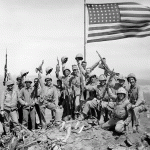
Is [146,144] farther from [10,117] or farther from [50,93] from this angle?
[10,117]

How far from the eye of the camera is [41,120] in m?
10.7

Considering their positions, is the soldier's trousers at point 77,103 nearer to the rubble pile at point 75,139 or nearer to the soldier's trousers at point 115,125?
the rubble pile at point 75,139

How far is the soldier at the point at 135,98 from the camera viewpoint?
8.80 metres

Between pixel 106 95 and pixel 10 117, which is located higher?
pixel 106 95

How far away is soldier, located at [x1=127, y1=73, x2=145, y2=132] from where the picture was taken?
28.9 ft

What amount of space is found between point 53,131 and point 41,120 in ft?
5.46

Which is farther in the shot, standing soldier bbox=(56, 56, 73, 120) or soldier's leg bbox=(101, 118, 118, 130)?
standing soldier bbox=(56, 56, 73, 120)

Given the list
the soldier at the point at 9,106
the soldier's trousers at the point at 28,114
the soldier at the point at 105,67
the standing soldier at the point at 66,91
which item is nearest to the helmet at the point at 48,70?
the standing soldier at the point at 66,91

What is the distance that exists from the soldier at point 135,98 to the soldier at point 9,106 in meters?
4.61

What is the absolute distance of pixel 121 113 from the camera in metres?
8.79

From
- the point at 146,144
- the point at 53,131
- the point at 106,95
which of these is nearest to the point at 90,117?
the point at 106,95

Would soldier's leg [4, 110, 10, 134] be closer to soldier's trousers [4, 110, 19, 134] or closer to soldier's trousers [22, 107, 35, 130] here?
soldier's trousers [4, 110, 19, 134]

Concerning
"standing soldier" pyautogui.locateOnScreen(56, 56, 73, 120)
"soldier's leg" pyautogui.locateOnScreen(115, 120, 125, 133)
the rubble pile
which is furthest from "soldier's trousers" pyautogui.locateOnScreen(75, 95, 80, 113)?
"soldier's leg" pyautogui.locateOnScreen(115, 120, 125, 133)

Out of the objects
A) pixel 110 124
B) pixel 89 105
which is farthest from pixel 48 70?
pixel 110 124
